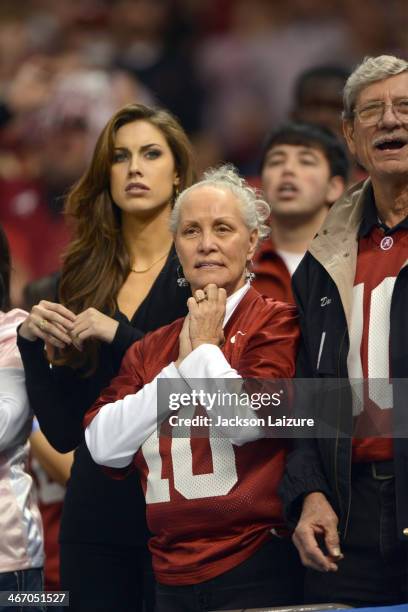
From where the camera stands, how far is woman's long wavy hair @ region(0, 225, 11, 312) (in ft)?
12.3

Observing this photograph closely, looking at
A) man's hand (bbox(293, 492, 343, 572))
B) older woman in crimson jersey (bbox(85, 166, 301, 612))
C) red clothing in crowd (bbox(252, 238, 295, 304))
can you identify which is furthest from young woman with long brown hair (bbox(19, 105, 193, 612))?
man's hand (bbox(293, 492, 343, 572))

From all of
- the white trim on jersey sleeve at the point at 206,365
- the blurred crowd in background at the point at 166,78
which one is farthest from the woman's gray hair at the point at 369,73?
the blurred crowd in background at the point at 166,78

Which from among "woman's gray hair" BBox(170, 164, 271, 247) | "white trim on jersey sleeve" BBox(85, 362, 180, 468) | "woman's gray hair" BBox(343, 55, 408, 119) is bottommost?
"white trim on jersey sleeve" BBox(85, 362, 180, 468)

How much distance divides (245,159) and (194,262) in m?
3.77

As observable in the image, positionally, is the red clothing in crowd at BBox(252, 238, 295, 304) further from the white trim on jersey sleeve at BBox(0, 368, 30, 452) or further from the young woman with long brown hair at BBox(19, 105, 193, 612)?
the white trim on jersey sleeve at BBox(0, 368, 30, 452)

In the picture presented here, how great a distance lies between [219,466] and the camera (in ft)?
9.98

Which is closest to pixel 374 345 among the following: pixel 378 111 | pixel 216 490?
pixel 216 490

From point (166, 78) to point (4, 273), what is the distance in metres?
3.59

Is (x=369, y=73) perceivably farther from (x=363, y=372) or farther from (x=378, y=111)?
(x=363, y=372)

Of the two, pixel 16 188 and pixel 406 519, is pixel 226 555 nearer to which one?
pixel 406 519

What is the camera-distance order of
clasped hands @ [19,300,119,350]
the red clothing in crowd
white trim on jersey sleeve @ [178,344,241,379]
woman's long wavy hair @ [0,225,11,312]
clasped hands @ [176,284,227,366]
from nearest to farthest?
white trim on jersey sleeve @ [178,344,241,379], clasped hands @ [176,284,227,366], clasped hands @ [19,300,119,350], woman's long wavy hair @ [0,225,11,312], the red clothing in crowd

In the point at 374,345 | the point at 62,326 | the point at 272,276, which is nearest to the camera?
the point at 374,345

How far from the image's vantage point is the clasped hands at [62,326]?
339 centimetres

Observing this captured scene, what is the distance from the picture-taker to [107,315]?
367 centimetres
